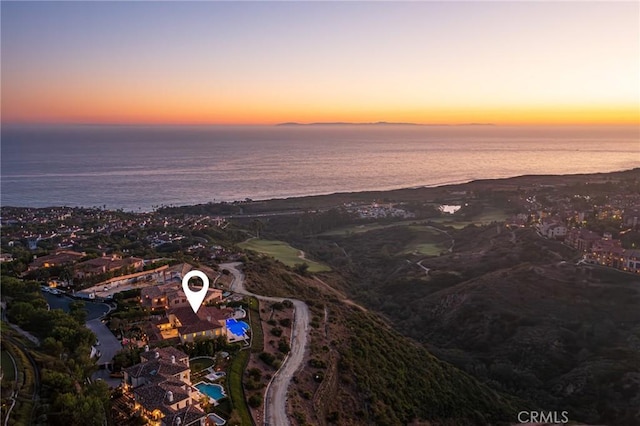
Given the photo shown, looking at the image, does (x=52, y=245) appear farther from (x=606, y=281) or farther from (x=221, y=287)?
(x=606, y=281)

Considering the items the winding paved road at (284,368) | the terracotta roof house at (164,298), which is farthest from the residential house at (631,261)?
the terracotta roof house at (164,298)

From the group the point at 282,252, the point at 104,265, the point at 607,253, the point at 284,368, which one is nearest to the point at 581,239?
the point at 607,253

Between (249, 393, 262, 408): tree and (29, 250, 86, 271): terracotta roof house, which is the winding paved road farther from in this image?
(29, 250, 86, 271): terracotta roof house

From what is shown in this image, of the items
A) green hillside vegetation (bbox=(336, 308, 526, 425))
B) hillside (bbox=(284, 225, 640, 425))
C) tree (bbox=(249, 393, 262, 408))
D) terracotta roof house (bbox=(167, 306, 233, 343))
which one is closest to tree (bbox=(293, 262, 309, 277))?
hillside (bbox=(284, 225, 640, 425))

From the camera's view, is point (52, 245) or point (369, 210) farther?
point (369, 210)

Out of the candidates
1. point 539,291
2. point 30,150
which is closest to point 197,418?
point 539,291

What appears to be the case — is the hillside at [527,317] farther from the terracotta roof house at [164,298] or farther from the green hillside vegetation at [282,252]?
the terracotta roof house at [164,298]
